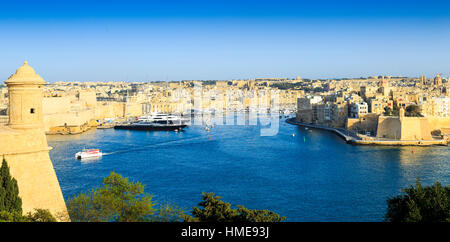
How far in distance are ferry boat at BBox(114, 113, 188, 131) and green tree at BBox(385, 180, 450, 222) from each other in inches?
554

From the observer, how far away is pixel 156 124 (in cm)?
1870

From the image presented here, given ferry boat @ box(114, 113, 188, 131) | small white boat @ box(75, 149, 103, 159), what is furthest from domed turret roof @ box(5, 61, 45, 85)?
ferry boat @ box(114, 113, 188, 131)

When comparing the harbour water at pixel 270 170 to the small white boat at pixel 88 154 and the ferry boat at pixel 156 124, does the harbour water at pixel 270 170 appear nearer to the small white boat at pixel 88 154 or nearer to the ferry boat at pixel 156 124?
the small white boat at pixel 88 154

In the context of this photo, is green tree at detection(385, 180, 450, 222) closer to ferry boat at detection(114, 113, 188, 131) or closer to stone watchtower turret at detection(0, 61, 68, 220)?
stone watchtower turret at detection(0, 61, 68, 220)

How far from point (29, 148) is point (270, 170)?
6255 millimetres

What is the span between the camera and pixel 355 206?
594 centimetres

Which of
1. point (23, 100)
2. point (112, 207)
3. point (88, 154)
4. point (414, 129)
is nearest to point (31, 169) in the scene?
point (23, 100)

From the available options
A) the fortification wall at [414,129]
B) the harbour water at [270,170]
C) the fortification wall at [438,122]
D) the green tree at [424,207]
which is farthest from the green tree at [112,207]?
the fortification wall at [438,122]

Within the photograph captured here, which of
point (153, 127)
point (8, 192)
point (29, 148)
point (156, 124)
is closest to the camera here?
point (8, 192)

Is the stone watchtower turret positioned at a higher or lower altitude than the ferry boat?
higher

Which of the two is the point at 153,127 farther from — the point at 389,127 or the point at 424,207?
the point at 424,207

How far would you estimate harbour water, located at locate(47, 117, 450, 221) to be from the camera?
619 cm

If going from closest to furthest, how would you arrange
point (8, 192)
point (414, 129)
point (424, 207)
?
point (8, 192) → point (424, 207) → point (414, 129)

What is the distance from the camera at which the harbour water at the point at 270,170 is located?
6191 mm
